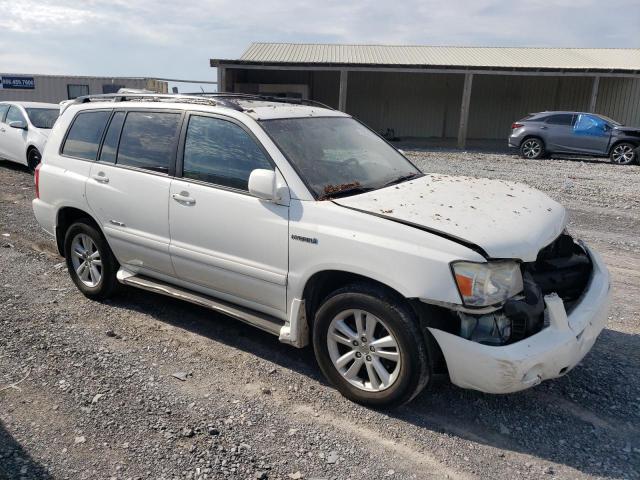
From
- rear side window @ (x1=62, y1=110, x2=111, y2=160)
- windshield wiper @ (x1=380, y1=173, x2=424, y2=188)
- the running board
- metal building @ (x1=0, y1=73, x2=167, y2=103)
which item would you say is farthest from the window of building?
windshield wiper @ (x1=380, y1=173, x2=424, y2=188)

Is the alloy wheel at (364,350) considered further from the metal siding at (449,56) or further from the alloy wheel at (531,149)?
the metal siding at (449,56)

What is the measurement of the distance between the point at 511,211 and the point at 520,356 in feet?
3.37

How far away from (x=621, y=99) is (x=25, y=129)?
2427 centimetres

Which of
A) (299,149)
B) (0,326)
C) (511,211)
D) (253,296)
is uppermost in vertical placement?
(299,149)

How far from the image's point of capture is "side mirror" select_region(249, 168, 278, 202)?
11.1 feet

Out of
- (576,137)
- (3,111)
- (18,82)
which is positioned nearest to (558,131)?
(576,137)

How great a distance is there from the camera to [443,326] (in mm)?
3023

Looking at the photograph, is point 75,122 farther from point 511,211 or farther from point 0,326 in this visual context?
point 511,211

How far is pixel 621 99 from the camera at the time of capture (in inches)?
966

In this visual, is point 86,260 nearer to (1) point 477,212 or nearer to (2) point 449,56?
(1) point 477,212

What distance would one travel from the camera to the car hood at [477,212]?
301 cm

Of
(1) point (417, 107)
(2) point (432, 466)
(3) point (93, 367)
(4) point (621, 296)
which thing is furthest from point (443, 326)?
(1) point (417, 107)

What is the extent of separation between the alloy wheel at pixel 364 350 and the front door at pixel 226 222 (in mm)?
474

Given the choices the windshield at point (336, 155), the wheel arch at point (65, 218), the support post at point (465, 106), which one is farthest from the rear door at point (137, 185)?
the support post at point (465, 106)
